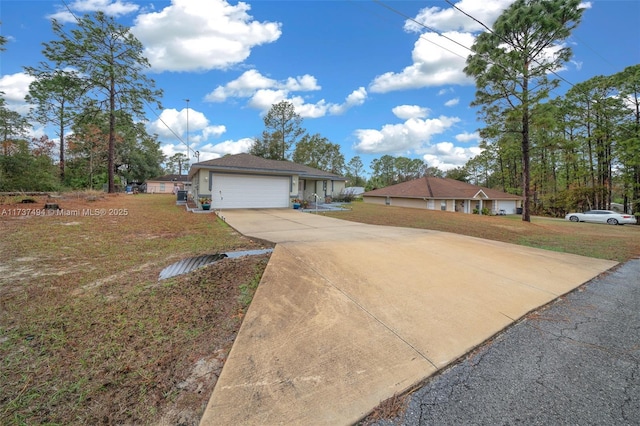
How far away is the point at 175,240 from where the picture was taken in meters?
6.51

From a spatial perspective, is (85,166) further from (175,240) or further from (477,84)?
(477,84)

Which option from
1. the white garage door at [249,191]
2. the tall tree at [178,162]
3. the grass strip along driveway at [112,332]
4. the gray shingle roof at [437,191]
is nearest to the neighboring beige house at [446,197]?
the gray shingle roof at [437,191]

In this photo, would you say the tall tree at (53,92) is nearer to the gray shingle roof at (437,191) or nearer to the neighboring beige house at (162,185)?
the neighboring beige house at (162,185)

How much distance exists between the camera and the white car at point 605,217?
20.2 metres

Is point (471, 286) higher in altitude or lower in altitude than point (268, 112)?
lower

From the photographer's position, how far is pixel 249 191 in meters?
14.8

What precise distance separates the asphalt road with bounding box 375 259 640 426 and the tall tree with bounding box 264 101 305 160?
31.7m

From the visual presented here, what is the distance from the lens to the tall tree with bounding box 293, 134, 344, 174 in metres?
33.8

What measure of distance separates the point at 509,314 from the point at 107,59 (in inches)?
1092

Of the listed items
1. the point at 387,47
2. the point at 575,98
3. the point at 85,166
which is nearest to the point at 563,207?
the point at 575,98

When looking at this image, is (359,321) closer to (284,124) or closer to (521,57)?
(521,57)

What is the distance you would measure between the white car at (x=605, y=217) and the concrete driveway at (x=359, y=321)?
72.0ft

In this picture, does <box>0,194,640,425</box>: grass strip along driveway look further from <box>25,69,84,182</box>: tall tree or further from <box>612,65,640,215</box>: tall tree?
<box>612,65,640,215</box>: tall tree

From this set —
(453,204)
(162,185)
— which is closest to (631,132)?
(453,204)
